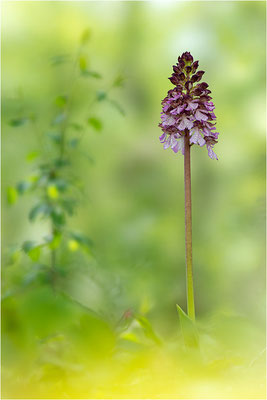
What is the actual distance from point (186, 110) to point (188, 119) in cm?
1

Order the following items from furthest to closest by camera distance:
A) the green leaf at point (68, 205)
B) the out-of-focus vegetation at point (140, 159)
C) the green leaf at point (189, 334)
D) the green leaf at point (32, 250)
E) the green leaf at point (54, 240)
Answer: the out-of-focus vegetation at point (140, 159)
the green leaf at point (68, 205)
the green leaf at point (54, 240)
the green leaf at point (32, 250)
the green leaf at point (189, 334)

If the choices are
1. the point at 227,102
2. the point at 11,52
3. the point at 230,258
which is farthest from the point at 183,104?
the point at 11,52

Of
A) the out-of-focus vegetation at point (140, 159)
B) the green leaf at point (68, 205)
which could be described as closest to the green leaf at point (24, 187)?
the out-of-focus vegetation at point (140, 159)

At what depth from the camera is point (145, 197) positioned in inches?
98.0

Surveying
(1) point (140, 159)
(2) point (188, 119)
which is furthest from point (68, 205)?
(1) point (140, 159)

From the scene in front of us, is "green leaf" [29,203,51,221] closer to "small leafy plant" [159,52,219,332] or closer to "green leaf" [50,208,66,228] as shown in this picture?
"green leaf" [50,208,66,228]

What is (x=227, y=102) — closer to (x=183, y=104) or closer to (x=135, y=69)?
(x=135, y=69)

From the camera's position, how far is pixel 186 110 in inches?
25.1

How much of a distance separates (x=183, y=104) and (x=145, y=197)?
1847 mm

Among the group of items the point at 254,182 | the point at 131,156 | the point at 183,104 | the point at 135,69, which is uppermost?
the point at 135,69

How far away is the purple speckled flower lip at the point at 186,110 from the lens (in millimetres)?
642

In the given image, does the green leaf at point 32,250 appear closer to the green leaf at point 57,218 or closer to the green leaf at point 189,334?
the green leaf at point 57,218

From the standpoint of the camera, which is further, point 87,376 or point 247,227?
point 247,227

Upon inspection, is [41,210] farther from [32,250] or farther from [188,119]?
[188,119]
